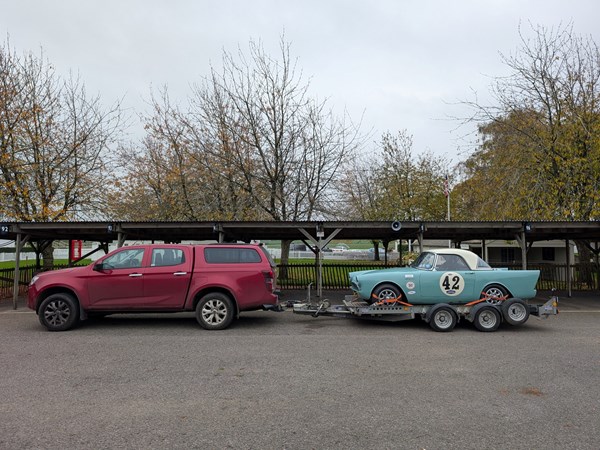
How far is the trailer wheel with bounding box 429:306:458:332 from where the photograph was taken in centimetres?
903

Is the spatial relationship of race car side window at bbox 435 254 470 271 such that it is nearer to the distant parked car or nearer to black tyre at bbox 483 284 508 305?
black tyre at bbox 483 284 508 305

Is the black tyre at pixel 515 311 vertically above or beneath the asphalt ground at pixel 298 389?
above

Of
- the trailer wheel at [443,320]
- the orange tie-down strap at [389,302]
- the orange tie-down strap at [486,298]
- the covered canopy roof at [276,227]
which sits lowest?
the trailer wheel at [443,320]

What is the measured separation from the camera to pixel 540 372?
5984 millimetres

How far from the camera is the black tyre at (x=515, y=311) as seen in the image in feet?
29.8

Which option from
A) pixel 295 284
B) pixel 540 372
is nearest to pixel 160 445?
pixel 540 372

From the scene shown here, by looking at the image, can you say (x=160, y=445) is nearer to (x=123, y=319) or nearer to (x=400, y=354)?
(x=400, y=354)

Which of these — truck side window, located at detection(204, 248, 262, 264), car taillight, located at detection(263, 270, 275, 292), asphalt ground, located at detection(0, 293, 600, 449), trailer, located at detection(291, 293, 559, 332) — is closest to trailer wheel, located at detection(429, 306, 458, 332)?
trailer, located at detection(291, 293, 559, 332)

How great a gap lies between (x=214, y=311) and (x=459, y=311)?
5.27 metres

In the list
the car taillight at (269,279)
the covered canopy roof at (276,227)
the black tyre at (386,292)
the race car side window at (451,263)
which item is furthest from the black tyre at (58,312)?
the race car side window at (451,263)

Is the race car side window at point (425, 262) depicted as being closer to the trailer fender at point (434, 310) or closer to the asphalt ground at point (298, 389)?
the trailer fender at point (434, 310)

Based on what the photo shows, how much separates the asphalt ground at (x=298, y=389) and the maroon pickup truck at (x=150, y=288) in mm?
448

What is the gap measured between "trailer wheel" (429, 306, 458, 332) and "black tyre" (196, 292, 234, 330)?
14.1 ft

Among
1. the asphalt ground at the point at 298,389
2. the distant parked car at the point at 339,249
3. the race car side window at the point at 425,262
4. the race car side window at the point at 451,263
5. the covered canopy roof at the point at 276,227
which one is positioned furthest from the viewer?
the distant parked car at the point at 339,249
